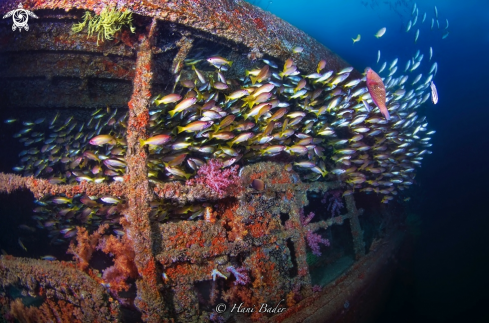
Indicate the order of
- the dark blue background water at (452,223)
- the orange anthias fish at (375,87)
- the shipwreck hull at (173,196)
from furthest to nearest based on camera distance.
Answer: the dark blue background water at (452,223) < the orange anthias fish at (375,87) < the shipwreck hull at (173,196)

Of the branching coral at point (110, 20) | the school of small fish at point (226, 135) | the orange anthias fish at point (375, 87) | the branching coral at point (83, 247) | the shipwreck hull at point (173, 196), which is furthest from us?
the school of small fish at point (226, 135)

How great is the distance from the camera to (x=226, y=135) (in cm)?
435

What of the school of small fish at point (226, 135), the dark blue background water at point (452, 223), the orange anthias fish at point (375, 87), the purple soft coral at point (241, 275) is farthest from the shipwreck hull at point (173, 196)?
the dark blue background water at point (452, 223)

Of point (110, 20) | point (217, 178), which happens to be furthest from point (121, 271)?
point (110, 20)

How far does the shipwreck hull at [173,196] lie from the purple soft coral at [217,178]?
158mm

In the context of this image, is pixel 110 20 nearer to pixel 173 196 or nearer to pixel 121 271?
pixel 173 196

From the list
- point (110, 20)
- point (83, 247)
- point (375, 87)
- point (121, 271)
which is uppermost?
point (110, 20)

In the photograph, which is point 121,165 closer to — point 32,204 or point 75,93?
point 75,93

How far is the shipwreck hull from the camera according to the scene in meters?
3.29

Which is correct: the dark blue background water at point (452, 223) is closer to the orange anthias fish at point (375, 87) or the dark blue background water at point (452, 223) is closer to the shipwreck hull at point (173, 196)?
the shipwreck hull at point (173, 196)

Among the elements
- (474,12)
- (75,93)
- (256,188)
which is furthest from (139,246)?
(474,12)

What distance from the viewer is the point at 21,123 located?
686 centimetres

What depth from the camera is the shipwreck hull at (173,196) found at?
3291mm

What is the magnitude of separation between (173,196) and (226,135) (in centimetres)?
152
